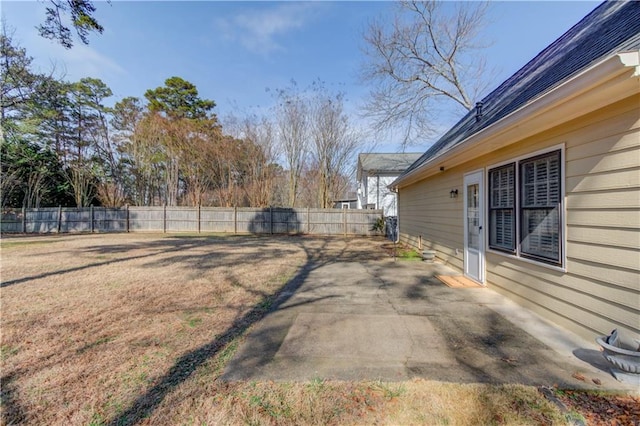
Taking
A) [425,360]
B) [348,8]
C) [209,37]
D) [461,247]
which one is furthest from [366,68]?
[425,360]

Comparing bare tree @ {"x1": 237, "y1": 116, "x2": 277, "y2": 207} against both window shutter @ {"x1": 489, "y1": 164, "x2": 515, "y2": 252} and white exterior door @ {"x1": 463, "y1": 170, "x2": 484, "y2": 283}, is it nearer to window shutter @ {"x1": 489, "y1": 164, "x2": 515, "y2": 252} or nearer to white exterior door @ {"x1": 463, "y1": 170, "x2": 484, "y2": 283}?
white exterior door @ {"x1": 463, "y1": 170, "x2": 484, "y2": 283}

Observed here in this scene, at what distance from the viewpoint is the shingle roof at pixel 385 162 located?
739 inches

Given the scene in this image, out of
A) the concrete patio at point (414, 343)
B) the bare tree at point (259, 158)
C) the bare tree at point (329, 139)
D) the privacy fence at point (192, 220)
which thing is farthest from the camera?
the bare tree at point (329, 139)

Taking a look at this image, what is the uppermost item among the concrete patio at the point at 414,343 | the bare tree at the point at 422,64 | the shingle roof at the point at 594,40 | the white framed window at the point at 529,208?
the bare tree at the point at 422,64

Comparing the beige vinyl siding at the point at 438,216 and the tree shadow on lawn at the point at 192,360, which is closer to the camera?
the tree shadow on lawn at the point at 192,360

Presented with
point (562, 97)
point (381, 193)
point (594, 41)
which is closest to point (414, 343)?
point (562, 97)

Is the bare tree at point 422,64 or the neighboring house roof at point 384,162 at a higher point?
the bare tree at point 422,64

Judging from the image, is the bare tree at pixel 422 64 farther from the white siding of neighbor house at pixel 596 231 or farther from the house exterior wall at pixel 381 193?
the white siding of neighbor house at pixel 596 231

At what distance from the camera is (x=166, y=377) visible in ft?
7.03

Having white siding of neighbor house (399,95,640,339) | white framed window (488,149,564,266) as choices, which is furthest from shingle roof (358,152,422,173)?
white siding of neighbor house (399,95,640,339)

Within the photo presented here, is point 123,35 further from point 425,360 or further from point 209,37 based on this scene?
point 425,360

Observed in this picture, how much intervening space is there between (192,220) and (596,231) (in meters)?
16.5

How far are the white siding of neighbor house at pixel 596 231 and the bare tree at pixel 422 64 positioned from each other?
10171 mm

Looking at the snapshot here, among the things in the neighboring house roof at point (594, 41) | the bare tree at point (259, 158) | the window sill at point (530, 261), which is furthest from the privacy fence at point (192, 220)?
the neighboring house roof at point (594, 41)
